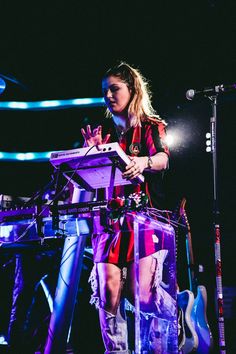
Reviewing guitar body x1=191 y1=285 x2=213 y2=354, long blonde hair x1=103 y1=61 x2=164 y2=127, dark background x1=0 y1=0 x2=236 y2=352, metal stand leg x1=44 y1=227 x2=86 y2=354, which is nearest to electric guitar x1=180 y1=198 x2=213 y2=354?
guitar body x1=191 y1=285 x2=213 y2=354

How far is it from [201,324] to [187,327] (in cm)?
22

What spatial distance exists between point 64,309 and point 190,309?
1.55m

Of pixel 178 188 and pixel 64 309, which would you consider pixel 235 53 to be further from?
pixel 64 309

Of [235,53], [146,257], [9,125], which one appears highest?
[235,53]

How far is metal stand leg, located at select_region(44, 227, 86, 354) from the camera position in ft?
10.8

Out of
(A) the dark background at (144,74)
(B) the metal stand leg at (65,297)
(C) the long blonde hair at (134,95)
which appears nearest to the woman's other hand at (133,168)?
(C) the long blonde hair at (134,95)

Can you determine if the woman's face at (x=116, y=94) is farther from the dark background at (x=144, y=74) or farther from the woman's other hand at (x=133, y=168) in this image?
the dark background at (x=144, y=74)

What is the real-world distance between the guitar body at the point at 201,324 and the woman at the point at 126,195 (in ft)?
7.06

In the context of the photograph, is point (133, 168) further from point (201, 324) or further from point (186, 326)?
point (201, 324)

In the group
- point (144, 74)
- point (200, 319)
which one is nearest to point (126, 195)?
point (200, 319)

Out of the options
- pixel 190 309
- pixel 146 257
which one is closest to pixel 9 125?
pixel 190 309

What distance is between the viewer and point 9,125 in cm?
557

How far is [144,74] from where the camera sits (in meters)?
5.52

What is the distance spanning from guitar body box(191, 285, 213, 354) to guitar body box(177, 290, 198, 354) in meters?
0.09
